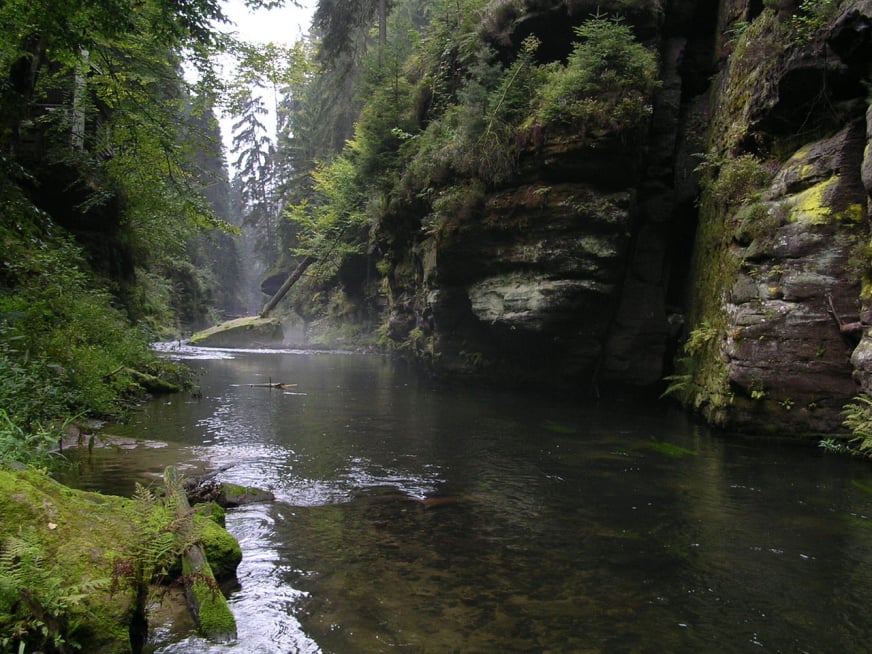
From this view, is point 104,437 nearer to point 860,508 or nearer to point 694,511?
point 694,511

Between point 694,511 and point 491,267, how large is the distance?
10.5 m

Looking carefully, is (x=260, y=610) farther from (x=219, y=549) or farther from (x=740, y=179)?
(x=740, y=179)

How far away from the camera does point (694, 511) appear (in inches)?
253

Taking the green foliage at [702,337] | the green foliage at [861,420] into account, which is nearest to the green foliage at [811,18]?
the green foliage at [702,337]

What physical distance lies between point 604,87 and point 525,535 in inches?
463

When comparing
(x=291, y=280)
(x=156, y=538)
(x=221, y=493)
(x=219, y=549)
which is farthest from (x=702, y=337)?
(x=291, y=280)

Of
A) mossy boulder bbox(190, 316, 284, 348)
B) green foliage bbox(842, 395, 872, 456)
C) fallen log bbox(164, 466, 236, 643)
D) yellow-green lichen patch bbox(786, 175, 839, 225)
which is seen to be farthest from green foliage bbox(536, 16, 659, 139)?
mossy boulder bbox(190, 316, 284, 348)

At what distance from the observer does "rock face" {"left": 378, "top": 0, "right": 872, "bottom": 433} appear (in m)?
9.35

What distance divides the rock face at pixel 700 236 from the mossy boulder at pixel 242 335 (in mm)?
15851

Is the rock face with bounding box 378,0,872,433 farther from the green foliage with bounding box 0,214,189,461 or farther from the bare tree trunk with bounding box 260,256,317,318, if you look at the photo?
the bare tree trunk with bounding box 260,256,317,318

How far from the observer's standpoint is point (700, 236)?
14.3m

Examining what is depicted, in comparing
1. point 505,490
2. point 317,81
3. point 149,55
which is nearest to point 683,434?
point 505,490

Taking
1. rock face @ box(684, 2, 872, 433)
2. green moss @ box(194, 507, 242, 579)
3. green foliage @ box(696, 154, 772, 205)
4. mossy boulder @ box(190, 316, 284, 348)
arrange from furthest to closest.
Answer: mossy boulder @ box(190, 316, 284, 348) → green foliage @ box(696, 154, 772, 205) → rock face @ box(684, 2, 872, 433) → green moss @ box(194, 507, 242, 579)

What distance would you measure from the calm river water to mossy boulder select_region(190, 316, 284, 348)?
2096cm
